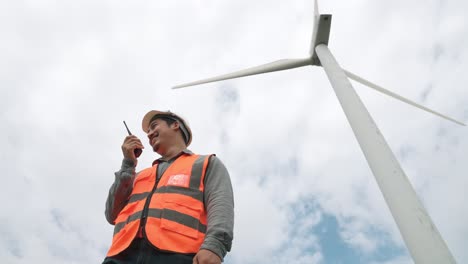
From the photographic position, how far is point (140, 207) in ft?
12.2

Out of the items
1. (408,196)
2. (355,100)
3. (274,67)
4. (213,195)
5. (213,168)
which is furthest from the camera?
(274,67)

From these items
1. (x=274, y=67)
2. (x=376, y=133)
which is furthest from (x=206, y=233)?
(x=274, y=67)

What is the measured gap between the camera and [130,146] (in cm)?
425

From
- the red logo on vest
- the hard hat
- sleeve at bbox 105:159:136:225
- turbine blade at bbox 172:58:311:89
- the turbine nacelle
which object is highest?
turbine blade at bbox 172:58:311:89

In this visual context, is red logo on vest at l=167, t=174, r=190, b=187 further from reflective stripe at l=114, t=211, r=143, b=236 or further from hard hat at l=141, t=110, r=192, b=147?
hard hat at l=141, t=110, r=192, b=147

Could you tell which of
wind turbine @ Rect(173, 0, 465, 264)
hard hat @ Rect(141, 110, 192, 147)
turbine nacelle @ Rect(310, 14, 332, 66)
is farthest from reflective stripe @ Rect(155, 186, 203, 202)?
turbine nacelle @ Rect(310, 14, 332, 66)

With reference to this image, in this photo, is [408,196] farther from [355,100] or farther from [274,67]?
[274,67]

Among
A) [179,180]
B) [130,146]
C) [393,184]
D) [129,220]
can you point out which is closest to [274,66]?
[130,146]

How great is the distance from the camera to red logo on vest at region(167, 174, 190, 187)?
12.5 ft

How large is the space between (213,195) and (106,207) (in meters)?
1.51

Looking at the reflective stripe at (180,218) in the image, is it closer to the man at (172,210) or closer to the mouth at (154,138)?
the man at (172,210)

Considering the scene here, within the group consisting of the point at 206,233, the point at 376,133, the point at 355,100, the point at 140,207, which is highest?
the point at 355,100

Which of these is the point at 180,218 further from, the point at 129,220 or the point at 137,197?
the point at 137,197

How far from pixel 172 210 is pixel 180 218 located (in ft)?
0.36
